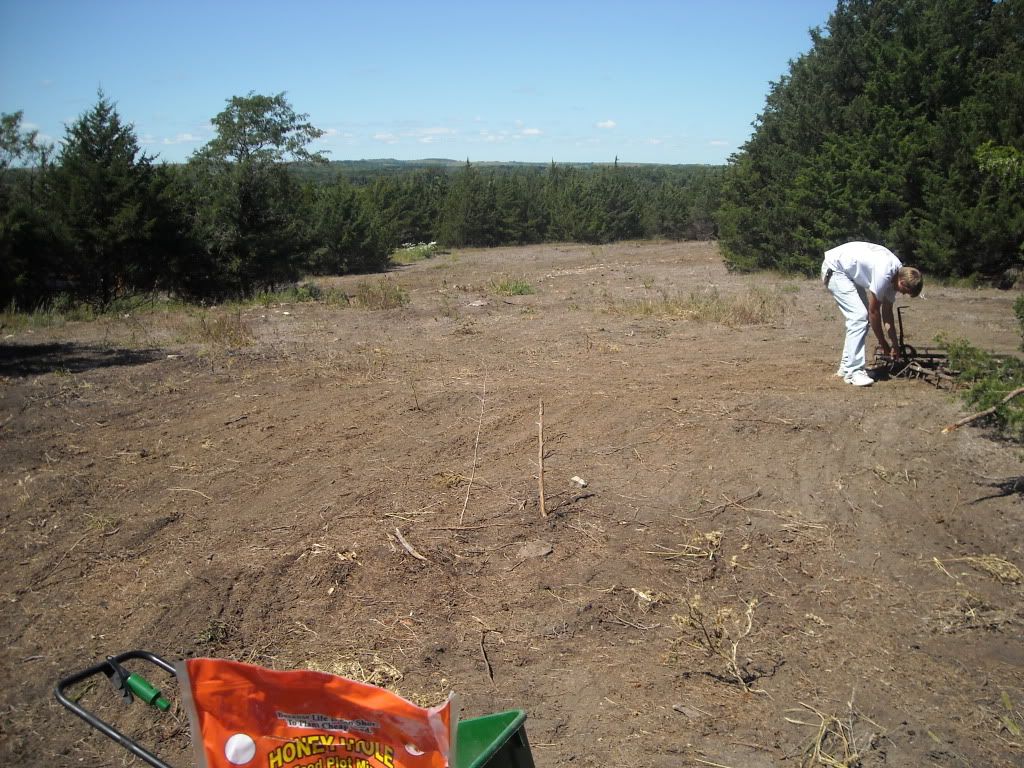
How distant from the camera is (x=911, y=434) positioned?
649 centimetres

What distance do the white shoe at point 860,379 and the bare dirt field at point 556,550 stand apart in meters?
0.21

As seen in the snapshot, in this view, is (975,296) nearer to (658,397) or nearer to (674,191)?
(658,397)

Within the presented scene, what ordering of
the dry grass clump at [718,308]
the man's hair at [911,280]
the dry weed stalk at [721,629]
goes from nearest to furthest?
1. the dry weed stalk at [721,629]
2. the man's hair at [911,280]
3. the dry grass clump at [718,308]

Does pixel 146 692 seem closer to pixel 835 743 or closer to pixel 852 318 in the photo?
pixel 835 743

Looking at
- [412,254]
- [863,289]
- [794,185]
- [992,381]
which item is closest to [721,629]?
[992,381]

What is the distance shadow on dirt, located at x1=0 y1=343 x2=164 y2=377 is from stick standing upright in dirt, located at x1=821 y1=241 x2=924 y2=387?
8.12m

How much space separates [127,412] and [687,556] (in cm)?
567

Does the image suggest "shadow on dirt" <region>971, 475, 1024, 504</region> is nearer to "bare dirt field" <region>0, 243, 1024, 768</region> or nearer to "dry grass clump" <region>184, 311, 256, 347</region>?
"bare dirt field" <region>0, 243, 1024, 768</region>

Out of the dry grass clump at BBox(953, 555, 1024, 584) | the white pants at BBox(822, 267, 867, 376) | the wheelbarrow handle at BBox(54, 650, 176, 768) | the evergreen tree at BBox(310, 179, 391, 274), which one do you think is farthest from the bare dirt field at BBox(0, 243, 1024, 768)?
the evergreen tree at BBox(310, 179, 391, 274)

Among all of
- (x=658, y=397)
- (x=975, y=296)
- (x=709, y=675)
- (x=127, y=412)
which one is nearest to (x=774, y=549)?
(x=709, y=675)

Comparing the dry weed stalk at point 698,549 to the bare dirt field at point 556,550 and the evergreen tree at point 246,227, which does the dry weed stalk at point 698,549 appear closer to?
the bare dirt field at point 556,550

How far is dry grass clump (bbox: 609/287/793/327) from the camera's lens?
11867 mm

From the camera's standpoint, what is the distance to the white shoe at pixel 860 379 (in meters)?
7.65

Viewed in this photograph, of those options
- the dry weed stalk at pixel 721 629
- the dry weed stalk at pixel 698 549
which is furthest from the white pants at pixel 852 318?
the dry weed stalk at pixel 721 629
